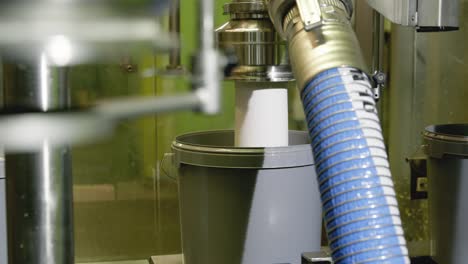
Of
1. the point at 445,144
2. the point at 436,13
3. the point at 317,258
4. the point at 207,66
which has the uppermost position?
the point at 436,13

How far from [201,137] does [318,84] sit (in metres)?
0.64

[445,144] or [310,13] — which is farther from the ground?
[310,13]

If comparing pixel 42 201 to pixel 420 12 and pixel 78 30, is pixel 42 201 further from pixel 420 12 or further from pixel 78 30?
pixel 420 12

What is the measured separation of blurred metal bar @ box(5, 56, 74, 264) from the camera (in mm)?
451

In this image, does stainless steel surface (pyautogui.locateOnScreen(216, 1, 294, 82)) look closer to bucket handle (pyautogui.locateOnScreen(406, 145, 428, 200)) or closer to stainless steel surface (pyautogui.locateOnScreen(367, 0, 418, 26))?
stainless steel surface (pyautogui.locateOnScreen(367, 0, 418, 26))

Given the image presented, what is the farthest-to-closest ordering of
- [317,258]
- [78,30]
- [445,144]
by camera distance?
[445,144], [317,258], [78,30]

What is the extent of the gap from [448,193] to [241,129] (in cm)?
52

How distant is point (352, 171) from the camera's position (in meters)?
0.87

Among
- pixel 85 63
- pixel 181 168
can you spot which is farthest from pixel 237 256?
pixel 85 63

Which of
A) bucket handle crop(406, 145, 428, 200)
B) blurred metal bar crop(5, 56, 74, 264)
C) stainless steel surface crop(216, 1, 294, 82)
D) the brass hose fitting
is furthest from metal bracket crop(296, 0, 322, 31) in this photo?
bucket handle crop(406, 145, 428, 200)

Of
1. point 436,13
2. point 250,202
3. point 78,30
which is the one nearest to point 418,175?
point 436,13

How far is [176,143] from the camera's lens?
1.38 meters

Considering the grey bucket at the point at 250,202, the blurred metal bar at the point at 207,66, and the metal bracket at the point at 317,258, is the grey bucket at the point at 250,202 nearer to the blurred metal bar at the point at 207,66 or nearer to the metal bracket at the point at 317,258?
the metal bracket at the point at 317,258

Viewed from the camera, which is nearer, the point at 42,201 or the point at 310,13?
the point at 42,201
